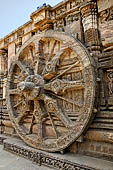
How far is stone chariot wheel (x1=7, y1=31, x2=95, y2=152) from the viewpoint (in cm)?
299

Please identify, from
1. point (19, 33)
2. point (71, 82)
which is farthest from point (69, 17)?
point (19, 33)

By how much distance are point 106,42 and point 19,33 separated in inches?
142

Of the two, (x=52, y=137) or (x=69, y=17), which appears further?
(x=69, y=17)

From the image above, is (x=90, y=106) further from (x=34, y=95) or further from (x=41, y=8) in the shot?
(x=41, y=8)

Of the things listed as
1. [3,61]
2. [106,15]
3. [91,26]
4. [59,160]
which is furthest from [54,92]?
[3,61]

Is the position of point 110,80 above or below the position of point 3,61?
below

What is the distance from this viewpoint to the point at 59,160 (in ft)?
9.80

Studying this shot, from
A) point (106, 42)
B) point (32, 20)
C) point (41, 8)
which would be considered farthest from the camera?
point (32, 20)

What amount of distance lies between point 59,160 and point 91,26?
329cm

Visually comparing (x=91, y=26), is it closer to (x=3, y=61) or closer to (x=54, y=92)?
(x=54, y=92)

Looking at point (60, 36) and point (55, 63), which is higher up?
point (60, 36)

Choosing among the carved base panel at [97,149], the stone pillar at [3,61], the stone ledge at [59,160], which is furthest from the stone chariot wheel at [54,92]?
the stone pillar at [3,61]

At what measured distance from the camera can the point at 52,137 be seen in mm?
3596

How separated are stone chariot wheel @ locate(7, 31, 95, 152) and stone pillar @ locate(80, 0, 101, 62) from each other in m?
0.27
